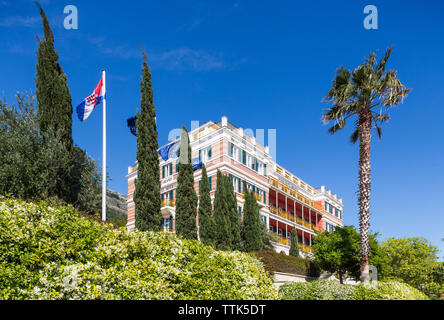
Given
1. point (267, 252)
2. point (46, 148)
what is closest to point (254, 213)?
point (267, 252)

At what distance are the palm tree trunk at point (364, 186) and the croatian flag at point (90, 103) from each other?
1415 cm

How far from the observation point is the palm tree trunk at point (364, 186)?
2078cm

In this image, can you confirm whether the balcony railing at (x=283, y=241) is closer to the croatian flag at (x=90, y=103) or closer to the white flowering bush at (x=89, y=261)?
the croatian flag at (x=90, y=103)

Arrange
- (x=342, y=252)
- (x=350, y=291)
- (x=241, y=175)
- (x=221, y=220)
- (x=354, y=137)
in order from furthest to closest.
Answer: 1. (x=241, y=175)
2. (x=342, y=252)
3. (x=221, y=220)
4. (x=354, y=137)
5. (x=350, y=291)

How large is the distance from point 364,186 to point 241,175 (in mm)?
15110

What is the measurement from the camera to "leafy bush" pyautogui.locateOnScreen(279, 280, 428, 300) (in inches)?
633

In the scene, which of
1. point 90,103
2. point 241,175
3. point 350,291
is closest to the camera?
point 350,291

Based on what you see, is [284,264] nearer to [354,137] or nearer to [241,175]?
[354,137]

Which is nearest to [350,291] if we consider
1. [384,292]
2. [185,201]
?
[384,292]

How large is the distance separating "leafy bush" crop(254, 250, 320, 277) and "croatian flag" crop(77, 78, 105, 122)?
1222cm

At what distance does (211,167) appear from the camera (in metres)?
34.4

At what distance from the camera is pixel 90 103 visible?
2189cm

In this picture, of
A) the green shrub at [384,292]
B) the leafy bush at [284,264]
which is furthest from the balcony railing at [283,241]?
the green shrub at [384,292]
